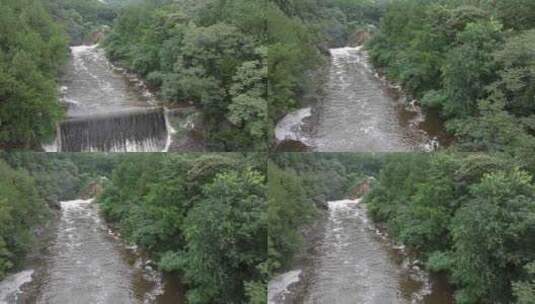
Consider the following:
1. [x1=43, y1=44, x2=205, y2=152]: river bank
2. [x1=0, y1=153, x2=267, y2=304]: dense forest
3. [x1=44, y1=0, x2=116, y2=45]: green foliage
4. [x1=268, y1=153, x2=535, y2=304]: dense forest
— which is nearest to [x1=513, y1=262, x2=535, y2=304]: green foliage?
[x1=268, y1=153, x2=535, y2=304]: dense forest

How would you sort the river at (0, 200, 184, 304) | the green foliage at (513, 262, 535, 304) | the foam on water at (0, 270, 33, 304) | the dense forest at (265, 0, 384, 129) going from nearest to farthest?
1. the green foliage at (513, 262, 535, 304)
2. the dense forest at (265, 0, 384, 129)
3. the foam on water at (0, 270, 33, 304)
4. the river at (0, 200, 184, 304)

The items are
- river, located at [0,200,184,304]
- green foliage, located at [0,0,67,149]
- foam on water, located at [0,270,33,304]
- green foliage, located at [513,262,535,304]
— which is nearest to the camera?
green foliage, located at [513,262,535,304]

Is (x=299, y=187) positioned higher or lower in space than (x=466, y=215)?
higher

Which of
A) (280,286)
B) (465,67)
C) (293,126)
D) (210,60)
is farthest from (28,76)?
(465,67)

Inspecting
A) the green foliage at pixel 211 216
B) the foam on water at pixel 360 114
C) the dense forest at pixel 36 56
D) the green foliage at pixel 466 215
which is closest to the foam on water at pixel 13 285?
the green foliage at pixel 211 216

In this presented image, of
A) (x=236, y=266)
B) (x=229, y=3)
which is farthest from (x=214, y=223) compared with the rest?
(x=229, y=3)

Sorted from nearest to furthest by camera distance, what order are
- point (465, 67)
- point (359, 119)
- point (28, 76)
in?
point (28, 76)
point (359, 119)
point (465, 67)

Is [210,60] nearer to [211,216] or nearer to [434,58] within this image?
[211,216]

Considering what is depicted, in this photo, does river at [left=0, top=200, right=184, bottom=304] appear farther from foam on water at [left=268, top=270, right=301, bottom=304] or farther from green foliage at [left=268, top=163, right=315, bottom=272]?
green foliage at [left=268, top=163, right=315, bottom=272]
